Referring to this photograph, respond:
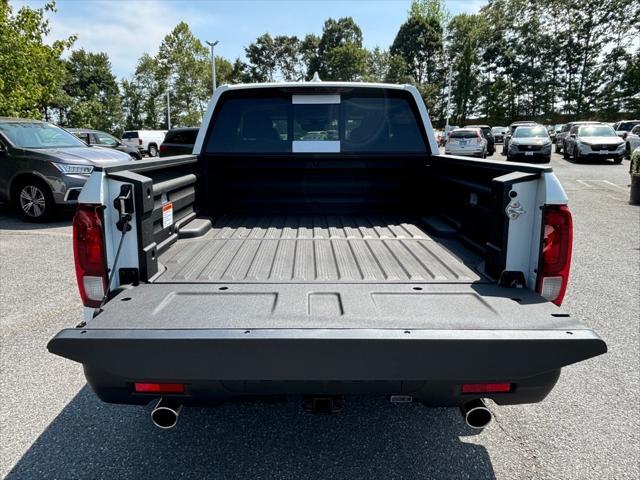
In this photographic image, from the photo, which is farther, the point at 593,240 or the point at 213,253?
the point at 593,240

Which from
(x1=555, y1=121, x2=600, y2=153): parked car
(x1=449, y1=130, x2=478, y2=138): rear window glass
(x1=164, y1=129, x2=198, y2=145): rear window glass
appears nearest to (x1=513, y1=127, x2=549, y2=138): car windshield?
(x1=449, y1=130, x2=478, y2=138): rear window glass

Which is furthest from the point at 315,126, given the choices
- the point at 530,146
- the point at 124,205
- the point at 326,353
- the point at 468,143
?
the point at 468,143

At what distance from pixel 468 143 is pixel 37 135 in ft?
66.9

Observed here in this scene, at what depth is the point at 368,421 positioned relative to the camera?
2857 mm

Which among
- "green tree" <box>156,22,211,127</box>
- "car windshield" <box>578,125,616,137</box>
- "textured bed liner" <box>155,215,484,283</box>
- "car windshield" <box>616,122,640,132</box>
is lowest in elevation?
"textured bed liner" <box>155,215,484,283</box>

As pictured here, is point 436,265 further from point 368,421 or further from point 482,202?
point 368,421

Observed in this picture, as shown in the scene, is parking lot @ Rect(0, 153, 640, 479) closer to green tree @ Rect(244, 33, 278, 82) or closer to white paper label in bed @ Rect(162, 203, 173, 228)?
white paper label in bed @ Rect(162, 203, 173, 228)

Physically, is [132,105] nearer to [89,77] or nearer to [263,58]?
[89,77]

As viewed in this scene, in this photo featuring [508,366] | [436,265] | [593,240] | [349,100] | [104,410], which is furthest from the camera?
[593,240]

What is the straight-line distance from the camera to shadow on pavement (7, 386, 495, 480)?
94.3 inches

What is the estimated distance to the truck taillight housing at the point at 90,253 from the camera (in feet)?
7.28

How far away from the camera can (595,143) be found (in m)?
21.9

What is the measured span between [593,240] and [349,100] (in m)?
6.03

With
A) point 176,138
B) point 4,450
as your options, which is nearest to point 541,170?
point 4,450
